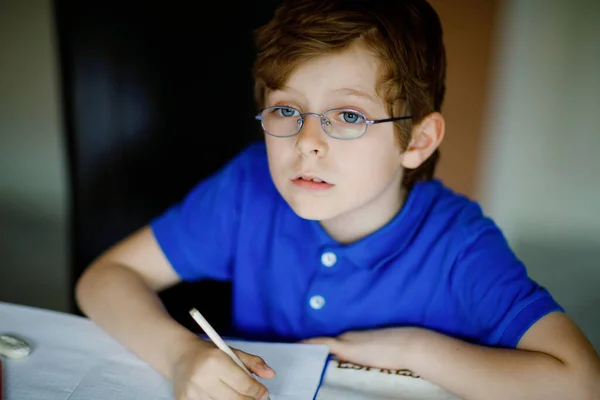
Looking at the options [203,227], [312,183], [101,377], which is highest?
[312,183]

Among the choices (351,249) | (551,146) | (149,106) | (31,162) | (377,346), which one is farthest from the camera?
(31,162)

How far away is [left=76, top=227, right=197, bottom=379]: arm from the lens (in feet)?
2.51

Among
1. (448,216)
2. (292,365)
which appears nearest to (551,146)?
(448,216)

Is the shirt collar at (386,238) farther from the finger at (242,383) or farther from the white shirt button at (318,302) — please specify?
the finger at (242,383)

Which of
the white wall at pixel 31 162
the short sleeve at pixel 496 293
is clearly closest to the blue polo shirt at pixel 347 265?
the short sleeve at pixel 496 293

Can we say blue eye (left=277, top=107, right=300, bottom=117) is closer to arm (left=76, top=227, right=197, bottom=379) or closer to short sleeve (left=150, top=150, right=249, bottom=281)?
short sleeve (left=150, top=150, right=249, bottom=281)

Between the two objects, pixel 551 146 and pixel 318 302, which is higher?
pixel 551 146

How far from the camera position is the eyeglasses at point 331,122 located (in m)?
0.79

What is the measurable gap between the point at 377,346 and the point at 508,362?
0.53 ft

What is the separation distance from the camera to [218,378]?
679 mm

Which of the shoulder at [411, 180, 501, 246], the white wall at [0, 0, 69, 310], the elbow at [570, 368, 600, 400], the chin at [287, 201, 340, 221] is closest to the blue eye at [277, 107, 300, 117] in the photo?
the chin at [287, 201, 340, 221]

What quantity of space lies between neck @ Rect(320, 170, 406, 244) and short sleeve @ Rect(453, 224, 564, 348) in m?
0.14

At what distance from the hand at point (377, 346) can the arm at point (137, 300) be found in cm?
20

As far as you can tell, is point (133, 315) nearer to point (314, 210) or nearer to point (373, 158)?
point (314, 210)
